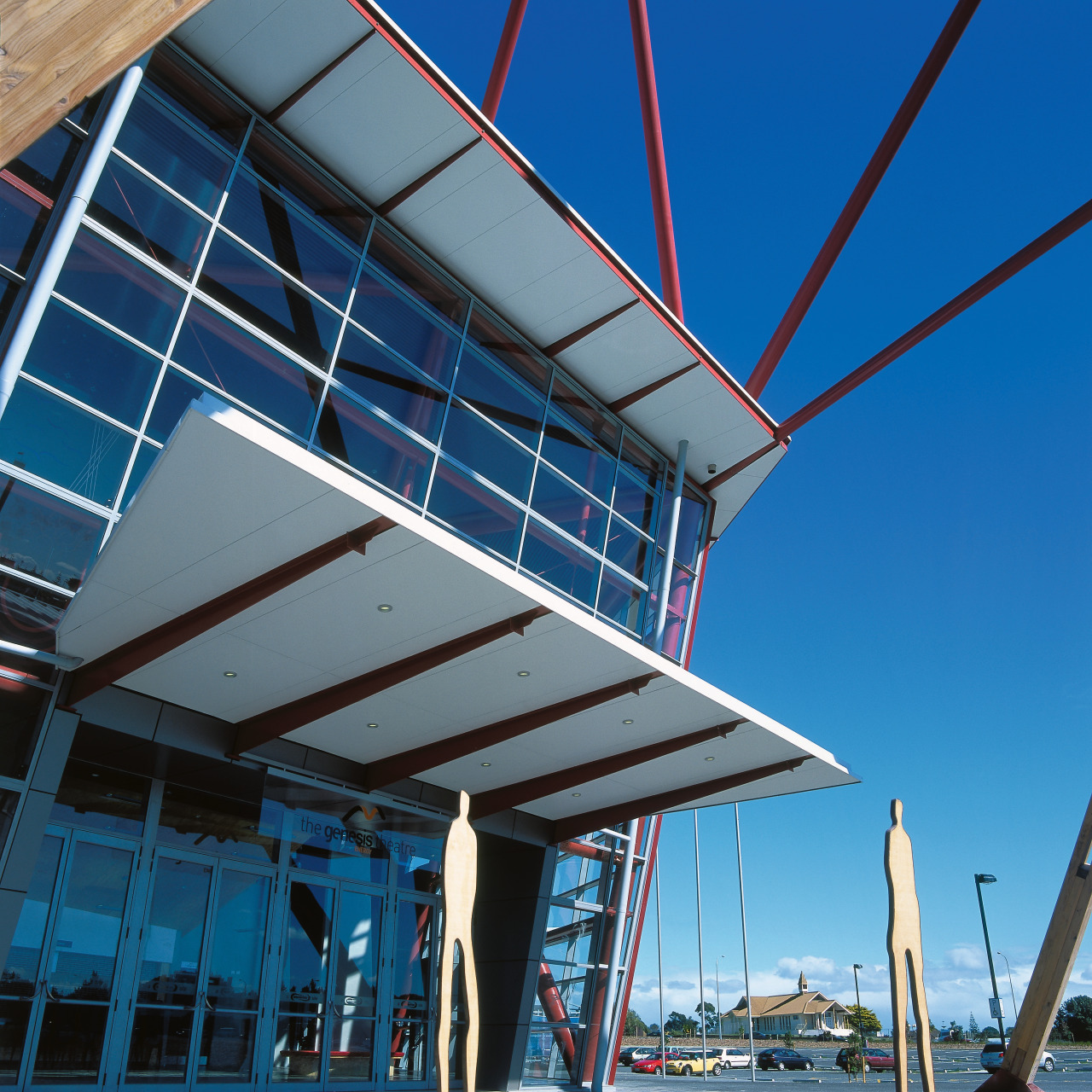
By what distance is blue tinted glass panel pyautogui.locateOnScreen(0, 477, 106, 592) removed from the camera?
9.53 meters

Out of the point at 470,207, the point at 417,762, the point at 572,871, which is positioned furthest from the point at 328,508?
the point at 572,871

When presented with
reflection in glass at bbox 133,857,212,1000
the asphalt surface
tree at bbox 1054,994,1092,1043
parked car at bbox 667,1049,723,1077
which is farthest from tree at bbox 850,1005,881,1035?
reflection in glass at bbox 133,857,212,1000

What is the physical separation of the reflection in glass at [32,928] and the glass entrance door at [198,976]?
1.28m

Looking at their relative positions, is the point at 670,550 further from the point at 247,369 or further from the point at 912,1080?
the point at 912,1080

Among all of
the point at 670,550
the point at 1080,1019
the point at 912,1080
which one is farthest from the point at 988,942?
the point at 1080,1019

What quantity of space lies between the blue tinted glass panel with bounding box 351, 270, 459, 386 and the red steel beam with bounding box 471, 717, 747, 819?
6.14 m

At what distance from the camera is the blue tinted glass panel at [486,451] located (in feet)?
46.2

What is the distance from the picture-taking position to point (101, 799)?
1196cm

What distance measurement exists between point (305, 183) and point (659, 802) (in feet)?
35.3

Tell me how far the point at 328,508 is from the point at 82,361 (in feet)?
14.2

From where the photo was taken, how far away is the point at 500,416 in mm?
15109

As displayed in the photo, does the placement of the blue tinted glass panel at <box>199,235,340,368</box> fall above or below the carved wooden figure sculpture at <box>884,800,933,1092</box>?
above

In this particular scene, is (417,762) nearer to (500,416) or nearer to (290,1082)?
(290,1082)

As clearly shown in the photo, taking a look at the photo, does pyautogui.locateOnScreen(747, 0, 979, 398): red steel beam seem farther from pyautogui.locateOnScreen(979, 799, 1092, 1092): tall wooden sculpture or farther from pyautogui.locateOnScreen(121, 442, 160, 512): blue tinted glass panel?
pyautogui.locateOnScreen(979, 799, 1092, 1092): tall wooden sculpture
